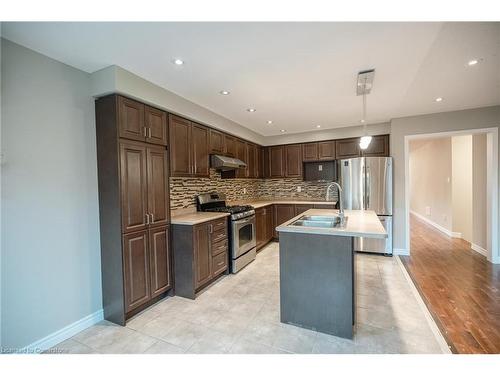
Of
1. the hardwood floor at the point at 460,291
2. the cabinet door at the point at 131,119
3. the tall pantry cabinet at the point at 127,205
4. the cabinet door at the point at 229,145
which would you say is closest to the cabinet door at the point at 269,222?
the cabinet door at the point at 229,145

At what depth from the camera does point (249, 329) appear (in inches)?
79.5

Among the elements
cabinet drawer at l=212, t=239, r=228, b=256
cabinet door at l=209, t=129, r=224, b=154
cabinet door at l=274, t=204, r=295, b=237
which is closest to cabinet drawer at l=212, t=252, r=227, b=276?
cabinet drawer at l=212, t=239, r=228, b=256

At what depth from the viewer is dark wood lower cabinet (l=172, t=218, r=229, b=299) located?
259 centimetres

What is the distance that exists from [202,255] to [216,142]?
1.78 meters

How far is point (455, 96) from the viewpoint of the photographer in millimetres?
3021

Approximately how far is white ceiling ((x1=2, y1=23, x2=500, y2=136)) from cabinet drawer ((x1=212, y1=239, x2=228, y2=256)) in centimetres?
191

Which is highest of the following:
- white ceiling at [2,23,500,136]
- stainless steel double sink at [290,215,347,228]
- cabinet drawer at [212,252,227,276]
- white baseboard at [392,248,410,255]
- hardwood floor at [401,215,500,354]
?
white ceiling at [2,23,500,136]

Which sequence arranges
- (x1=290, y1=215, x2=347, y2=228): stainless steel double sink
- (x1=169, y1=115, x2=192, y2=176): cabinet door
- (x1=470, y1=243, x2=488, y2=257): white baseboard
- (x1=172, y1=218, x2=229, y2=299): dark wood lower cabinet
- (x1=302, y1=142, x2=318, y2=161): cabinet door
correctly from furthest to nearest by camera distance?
1. (x1=302, y1=142, x2=318, y2=161): cabinet door
2. (x1=470, y1=243, x2=488, y2=257): white baseboard
3. (x1=169, y1=115, x2=192, y2=176): cabinet door
4. (x1=172, y1=218, x2=229, y2=299): dark wood lower cabinet
5. (x1=290, y1=215, x2=347, y2=228): stainless steel double sink

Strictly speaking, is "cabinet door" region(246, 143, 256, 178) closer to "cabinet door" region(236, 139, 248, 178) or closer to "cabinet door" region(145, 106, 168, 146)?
"cabinet door" region(236, 139, 248, 178)

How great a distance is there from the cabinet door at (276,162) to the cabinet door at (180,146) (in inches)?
104

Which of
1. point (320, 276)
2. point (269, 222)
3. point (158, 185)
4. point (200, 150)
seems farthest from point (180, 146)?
point (269, 222)

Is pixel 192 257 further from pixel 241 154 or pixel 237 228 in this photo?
pixel 241 154
